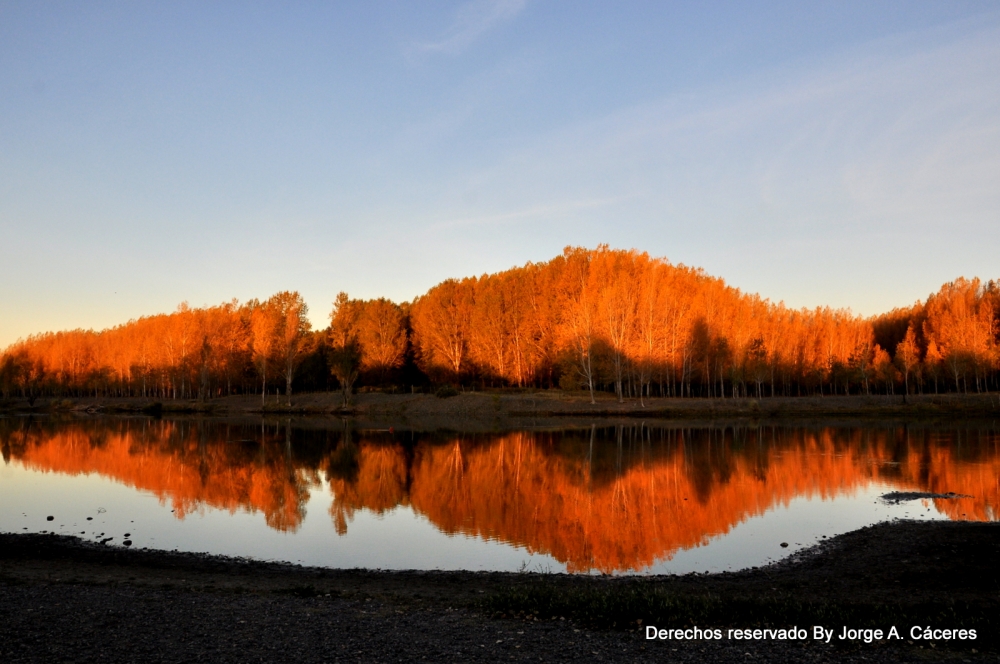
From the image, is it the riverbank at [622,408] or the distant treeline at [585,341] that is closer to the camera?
the riverbank at [622,408]

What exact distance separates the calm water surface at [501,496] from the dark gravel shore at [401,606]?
82.6 inches

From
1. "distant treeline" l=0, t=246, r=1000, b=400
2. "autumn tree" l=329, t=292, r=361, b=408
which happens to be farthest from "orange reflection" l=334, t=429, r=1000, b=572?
"autumn tree" l=329, t=292, r=361, b=408

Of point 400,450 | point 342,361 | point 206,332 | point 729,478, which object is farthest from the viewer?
point 206,332

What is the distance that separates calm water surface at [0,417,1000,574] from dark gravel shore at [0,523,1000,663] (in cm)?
210

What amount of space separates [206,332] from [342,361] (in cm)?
2792

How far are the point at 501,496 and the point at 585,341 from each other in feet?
148

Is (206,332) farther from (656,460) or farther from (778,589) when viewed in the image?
(778,589)

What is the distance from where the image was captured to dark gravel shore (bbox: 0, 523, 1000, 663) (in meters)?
8.09

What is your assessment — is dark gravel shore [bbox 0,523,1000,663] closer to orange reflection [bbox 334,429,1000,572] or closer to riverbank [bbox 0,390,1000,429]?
orange reflection [bbox 334,429,1000,572]

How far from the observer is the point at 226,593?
11.9 meters

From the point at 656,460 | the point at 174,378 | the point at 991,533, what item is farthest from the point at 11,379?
the point at 991,533

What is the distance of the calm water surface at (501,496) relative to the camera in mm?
18250

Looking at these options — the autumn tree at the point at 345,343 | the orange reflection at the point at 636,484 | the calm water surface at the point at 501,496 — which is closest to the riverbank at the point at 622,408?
the autumn tree at the point at 345,343

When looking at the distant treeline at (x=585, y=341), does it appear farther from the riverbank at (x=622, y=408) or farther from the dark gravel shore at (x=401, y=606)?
the dark gravel shore at (x=401, y=606)
